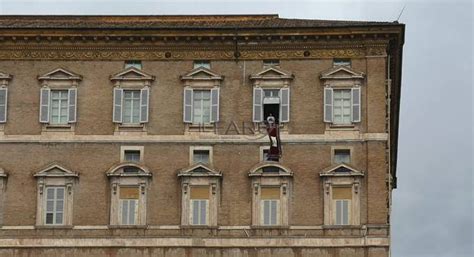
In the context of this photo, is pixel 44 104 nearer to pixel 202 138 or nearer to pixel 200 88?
pixel 200 88

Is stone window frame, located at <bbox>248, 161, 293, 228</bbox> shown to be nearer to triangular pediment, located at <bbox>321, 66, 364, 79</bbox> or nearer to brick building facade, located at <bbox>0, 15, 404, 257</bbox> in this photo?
brick building facade, located at <bbox>0, 15, 404, 257</bbox>

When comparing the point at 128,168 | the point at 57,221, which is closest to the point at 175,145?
the point at 128,168

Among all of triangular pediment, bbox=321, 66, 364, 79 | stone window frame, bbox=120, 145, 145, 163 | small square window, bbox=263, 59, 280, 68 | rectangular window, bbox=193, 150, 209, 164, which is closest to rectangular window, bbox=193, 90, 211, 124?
rectangular window, bbox=193, 150, 209, 164

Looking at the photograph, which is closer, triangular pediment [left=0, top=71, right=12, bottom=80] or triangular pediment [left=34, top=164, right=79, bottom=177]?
triangular pediment [left=34, top=164, right=79, bottom=177]

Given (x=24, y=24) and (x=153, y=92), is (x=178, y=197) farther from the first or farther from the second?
(x=24, y=24)

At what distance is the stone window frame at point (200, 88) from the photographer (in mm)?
62625

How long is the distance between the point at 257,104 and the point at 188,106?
119 inches

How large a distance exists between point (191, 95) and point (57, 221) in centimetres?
799

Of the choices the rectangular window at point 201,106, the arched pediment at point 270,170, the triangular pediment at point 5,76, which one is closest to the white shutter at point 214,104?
the rectangular window at point 201,106

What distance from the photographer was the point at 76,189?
204ft

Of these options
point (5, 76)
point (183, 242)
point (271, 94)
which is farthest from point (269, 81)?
point (5, 76)

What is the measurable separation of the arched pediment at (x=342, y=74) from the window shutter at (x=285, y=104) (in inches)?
66.5

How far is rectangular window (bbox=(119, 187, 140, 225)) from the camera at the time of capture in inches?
2432

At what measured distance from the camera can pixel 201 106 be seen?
206 feet
